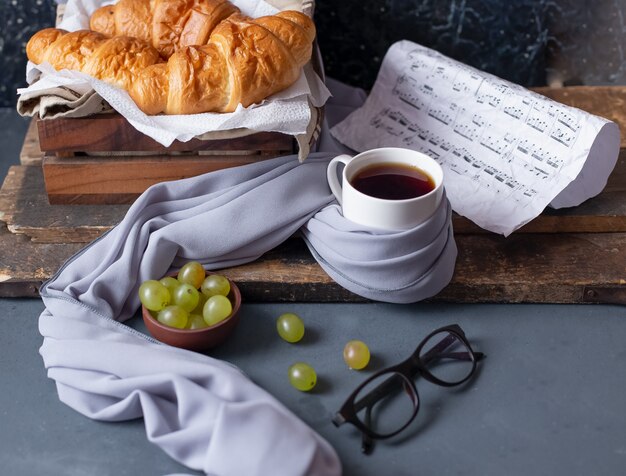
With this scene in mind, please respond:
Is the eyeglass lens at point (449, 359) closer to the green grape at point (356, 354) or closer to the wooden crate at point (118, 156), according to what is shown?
the green grape at point (356, 354)

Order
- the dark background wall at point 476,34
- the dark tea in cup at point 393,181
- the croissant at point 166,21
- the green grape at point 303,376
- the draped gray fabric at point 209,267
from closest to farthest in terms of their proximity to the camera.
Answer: the draped gray fabric at point 209,267
the green grape at point 303,376
the dark tea in cup at point 393,181
the croissant at point 166,21
the dark background wall at point 476,34

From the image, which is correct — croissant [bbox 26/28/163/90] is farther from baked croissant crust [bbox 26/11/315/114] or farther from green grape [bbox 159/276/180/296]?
green grape [bbox 159/276/180/296]

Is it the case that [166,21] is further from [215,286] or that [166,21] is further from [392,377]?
[392,377]

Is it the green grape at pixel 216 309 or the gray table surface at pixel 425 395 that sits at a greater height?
the green grape at pixel 216 309

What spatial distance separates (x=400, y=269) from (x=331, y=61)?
64cm

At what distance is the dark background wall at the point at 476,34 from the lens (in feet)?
5.27

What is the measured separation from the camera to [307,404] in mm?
1083

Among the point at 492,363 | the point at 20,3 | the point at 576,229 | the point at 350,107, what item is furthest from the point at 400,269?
the point at 20,3

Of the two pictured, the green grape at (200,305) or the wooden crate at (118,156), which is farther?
the wooden crate at (118,156)

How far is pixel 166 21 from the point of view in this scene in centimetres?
133

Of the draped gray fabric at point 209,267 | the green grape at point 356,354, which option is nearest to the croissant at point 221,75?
the draped gray fabric at point 209,267

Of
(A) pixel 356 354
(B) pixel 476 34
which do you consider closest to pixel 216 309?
(A) pixel 356 354

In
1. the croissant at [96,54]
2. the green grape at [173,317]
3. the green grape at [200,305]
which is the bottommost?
the green grape at [200,305]

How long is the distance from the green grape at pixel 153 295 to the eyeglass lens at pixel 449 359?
1.08ft
